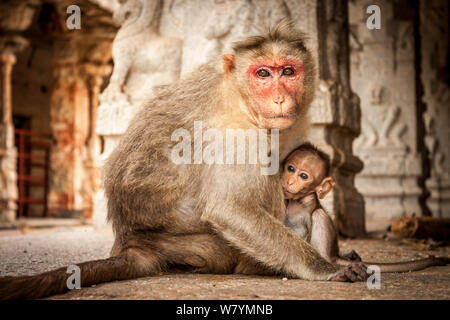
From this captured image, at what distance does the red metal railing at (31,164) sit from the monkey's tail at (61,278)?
12.0 m

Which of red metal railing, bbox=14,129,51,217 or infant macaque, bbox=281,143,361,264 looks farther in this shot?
red metal railing, bbox=14,129,51,217

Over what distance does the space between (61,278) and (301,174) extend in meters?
1.48

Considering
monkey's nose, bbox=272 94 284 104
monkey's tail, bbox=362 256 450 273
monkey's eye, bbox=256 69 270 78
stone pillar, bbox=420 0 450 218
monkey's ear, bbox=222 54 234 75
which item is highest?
stone pillar, bbox=420 0 450 218

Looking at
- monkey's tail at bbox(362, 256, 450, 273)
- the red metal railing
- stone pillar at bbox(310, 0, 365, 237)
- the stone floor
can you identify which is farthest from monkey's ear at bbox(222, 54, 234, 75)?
the red metal railing

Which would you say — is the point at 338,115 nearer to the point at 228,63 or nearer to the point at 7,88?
the point at 228,63

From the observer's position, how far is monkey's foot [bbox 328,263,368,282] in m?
2.37

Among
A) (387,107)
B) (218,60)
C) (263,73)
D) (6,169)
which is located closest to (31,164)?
(6,169)

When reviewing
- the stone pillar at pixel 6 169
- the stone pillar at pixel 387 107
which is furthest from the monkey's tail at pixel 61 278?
the stone pillar at pixel 6 169

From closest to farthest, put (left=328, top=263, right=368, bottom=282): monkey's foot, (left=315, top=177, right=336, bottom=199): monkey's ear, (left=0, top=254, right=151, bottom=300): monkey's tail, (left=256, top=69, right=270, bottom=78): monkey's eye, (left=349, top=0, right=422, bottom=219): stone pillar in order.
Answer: (left=0, top=254, right=151, bottom=300): monkey's tail
(left=328, top=263, right=368, bottom=282): monkey's foot
(left=256, top=69, right=270, bottom=78): monkey's eye
(left=315, top=177, right=336, bottom=199): monkey's ear
(left=349, top=0, right=422, bottom=219): stone pillar

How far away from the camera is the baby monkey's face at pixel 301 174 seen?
9.63ft

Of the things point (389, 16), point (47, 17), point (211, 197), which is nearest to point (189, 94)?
point (211, 197)

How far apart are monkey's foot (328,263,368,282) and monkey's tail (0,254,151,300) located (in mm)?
948

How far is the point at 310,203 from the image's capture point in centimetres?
296

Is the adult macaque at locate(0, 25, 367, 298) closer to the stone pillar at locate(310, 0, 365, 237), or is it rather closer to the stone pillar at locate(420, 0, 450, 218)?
the stone pillar at locate(310, 0, 365, 237)
